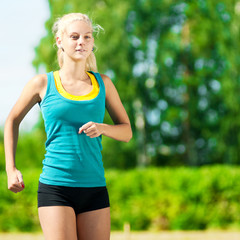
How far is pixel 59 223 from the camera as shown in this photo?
2.33 metres

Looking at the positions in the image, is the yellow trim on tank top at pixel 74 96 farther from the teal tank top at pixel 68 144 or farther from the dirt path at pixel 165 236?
the dirt path at pixel 165 236

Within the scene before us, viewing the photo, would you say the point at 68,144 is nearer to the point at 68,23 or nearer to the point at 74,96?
the point at 74,96

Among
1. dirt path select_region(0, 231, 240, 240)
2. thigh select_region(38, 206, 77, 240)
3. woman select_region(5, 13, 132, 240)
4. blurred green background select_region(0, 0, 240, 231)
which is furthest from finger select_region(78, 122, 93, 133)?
blurred green background select_region(0, 0, 240, 231)

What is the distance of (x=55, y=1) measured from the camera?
65.7 ft

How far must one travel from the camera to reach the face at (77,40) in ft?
8.31

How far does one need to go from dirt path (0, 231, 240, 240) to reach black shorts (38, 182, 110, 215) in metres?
6.36

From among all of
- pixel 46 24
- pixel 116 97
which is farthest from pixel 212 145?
pixel 116 97

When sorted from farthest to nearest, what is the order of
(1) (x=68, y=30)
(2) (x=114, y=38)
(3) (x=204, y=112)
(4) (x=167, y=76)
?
(3) (x=204, y=112) < (4) (x=167, y=76) < (2) (x=114, y=38) < (1) (x=68, y=30)

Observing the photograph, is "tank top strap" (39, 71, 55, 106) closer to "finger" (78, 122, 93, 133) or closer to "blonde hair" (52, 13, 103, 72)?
"blonde hair" (52, 13, 103, 72)

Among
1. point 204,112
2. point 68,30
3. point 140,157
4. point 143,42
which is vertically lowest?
point 140,157

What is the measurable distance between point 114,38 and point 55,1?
3077 millimetres

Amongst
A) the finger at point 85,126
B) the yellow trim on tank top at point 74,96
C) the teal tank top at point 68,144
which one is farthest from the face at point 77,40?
the finger at point 85,126

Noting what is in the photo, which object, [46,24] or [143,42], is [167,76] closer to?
[143,42]

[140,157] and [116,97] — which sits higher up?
[116,97]
